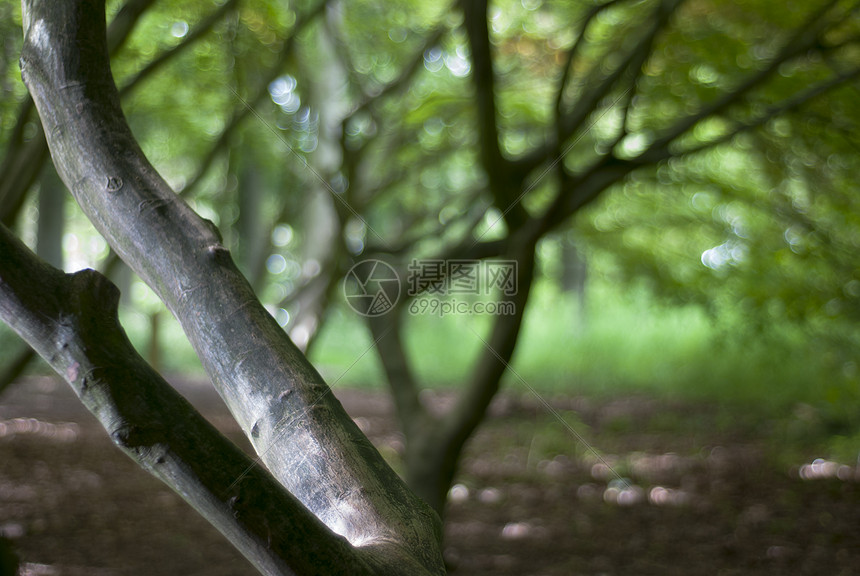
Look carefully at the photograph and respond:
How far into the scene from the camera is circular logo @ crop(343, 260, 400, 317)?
2.83 m

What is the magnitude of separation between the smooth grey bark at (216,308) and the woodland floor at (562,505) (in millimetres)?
2085

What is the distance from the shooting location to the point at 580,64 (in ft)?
17.0

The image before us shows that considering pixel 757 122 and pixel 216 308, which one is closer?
pixel 216 308

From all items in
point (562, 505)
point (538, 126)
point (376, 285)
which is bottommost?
point (562, 505)

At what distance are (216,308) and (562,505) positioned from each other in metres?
3.22

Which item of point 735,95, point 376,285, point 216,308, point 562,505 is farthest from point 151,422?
point 562,505

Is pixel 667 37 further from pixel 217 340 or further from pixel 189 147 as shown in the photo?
pixel 189 147

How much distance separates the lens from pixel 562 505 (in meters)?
3.75

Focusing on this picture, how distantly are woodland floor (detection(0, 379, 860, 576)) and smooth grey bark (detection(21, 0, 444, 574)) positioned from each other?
2.08 m

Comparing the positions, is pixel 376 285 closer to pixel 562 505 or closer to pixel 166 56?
pixel 166 56

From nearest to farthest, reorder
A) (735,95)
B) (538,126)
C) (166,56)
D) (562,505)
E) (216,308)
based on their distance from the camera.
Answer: (216,308) < (735,95) < (166,56) < (562,505) < (538,126)

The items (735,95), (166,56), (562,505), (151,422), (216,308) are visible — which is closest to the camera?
(151,422)

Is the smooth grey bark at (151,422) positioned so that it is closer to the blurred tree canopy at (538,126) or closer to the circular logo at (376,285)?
the blurred tree canopy at (538,126)

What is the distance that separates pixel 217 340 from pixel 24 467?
3.89 metres
